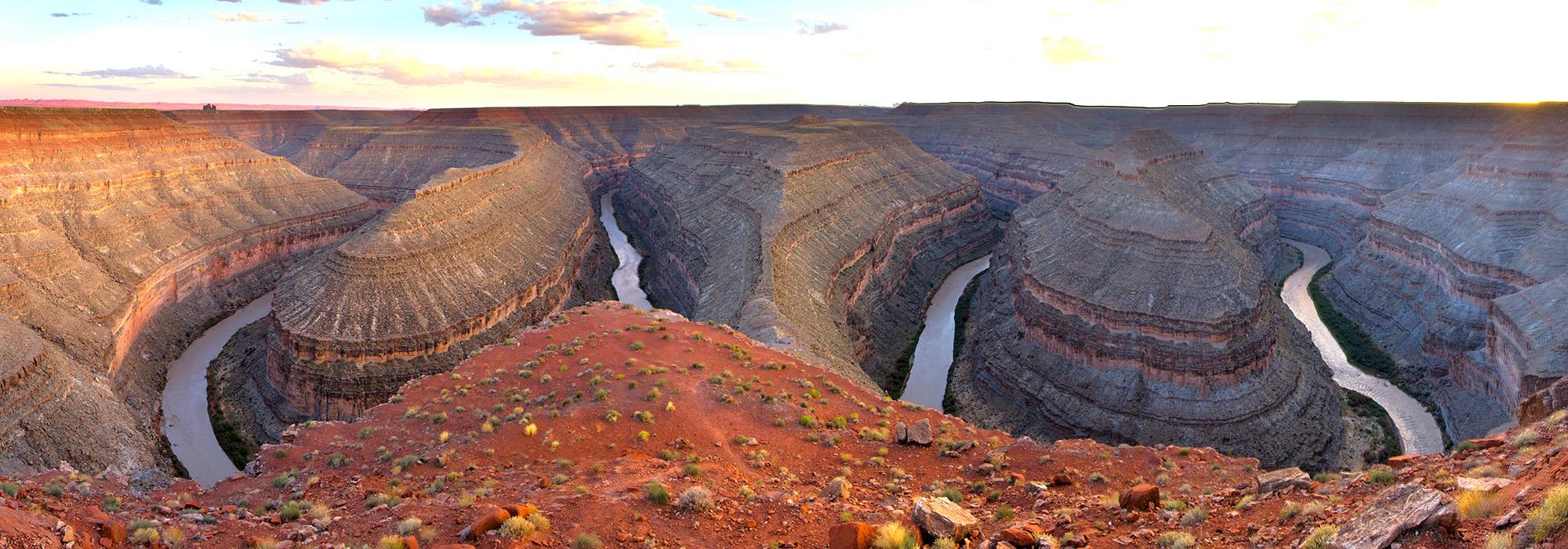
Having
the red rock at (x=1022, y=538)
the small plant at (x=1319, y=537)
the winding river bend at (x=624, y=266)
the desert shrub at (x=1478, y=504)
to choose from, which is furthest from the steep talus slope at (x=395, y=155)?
the desert shrub at (x=1478, y=504)

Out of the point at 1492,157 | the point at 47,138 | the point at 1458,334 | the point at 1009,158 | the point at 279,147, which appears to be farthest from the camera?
the point at 279,147

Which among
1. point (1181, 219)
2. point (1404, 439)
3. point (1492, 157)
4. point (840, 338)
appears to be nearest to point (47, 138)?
point (840, 338)

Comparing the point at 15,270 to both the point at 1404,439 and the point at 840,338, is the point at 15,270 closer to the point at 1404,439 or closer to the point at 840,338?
the point at 840,338

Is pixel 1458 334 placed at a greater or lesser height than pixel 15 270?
greater

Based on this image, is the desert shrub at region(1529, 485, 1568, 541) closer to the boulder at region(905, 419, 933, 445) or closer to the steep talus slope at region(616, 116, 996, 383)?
the boulder at region(905, 419, 933, 445)

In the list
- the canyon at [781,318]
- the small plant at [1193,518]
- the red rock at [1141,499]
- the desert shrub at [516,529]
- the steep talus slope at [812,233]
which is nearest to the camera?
the small plant at [1193,518]

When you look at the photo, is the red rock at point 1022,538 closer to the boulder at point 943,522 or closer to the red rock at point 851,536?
the boulder at point 943,522
